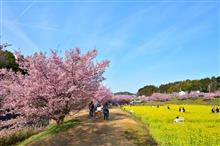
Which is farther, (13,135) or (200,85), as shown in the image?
(200,85)

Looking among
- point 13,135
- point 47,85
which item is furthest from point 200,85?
point 47,85

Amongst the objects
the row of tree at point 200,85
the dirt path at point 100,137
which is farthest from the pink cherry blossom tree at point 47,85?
the row of tree at point 200,85

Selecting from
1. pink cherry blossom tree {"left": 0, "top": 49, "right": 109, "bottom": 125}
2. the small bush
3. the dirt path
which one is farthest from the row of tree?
pink cherry blossom tree {"left": 0, "top": 49, "right": 109, "bottom": 125}

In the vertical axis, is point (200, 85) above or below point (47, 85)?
above

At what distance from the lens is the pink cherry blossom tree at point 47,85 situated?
73.9 feet

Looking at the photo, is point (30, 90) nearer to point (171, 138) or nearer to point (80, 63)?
point (80, 63)

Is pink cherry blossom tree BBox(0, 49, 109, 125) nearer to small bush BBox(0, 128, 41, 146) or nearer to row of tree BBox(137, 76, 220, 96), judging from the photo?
small bush BBox(0, 128, 41, 146)

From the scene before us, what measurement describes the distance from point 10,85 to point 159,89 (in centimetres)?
13572

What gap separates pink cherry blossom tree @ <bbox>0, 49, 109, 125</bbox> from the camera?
22516mm

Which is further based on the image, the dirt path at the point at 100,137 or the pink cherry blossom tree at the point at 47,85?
the pink cherry blossom tree at the point at 47,85

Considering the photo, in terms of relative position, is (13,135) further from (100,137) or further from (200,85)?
(200,85)

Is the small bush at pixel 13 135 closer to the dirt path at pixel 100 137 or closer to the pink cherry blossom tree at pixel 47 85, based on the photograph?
the pink cherry blossom tree at pixel 47 85

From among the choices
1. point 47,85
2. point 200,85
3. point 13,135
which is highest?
point 200,85

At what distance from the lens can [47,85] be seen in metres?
22.3
